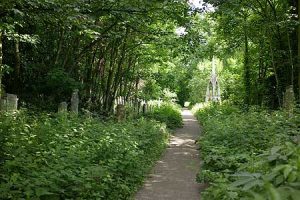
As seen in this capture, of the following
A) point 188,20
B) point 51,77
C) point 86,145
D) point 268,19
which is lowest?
point 86,145

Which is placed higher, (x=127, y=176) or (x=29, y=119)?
(x=29, y=119)

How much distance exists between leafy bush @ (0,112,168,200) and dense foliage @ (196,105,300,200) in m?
1.60

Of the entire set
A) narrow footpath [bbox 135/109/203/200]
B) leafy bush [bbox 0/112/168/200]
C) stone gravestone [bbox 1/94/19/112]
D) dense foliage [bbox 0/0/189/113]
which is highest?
dense foliage [bbox 0/0/189/113]

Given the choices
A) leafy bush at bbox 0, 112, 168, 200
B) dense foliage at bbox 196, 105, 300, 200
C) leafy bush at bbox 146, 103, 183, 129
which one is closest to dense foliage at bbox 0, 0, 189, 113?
leafy bush at bbox 0, 112, 168, 200

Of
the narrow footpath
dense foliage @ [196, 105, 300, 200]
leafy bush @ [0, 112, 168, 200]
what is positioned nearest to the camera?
dense foliage @ [196, 105, 300, 200]

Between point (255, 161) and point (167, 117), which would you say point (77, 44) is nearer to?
point (167, 117)

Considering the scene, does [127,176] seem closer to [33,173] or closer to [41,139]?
[41,139]

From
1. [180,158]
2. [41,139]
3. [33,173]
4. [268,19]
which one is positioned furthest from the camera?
[268,19]

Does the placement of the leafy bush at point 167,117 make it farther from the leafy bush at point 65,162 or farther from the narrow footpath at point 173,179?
the leafy bush at point 65,162

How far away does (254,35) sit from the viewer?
1962 cm

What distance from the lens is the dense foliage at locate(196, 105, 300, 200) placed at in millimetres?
2270

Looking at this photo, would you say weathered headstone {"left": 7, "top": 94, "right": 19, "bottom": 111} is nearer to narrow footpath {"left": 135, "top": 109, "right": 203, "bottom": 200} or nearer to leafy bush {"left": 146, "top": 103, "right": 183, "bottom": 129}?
narrow footpath {"left": 135, "top": 109, "right": 203, "bottom": 200}

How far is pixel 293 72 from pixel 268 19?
278 cm

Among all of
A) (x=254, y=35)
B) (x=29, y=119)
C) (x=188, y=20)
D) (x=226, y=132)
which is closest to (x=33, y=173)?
(x=29, y=119)
